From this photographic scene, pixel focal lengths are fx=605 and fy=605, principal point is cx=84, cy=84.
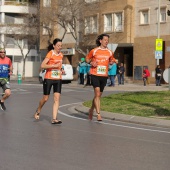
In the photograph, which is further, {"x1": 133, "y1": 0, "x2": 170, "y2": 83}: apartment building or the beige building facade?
the beige building facade

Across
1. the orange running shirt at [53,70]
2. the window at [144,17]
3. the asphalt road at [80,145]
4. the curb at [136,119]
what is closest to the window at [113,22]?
the window at [144,17]

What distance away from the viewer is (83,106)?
1852 centimetres

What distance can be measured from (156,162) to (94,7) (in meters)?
43.7

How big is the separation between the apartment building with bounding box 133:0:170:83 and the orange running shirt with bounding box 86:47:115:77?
31.6 m

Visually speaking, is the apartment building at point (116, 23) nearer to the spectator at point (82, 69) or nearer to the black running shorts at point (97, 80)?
the spectator at point (82, 69)

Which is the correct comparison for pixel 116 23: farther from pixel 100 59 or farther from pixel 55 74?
pixel 55 74

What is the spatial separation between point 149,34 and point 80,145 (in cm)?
3810

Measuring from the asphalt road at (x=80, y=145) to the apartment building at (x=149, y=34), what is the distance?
104 ft

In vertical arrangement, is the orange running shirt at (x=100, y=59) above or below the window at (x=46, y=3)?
below

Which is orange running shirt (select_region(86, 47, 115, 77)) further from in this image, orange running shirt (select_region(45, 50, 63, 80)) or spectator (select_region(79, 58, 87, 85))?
Answer: spectator (select_region(79, 58, 87, 85))

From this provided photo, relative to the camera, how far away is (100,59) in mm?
14078

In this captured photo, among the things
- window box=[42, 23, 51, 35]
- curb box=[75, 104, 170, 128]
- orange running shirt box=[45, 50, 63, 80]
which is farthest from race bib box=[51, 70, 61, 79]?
window box=[42, 23, 51, 35]

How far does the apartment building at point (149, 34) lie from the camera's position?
45719mm

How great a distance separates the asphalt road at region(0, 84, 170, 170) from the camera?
8.13 m
